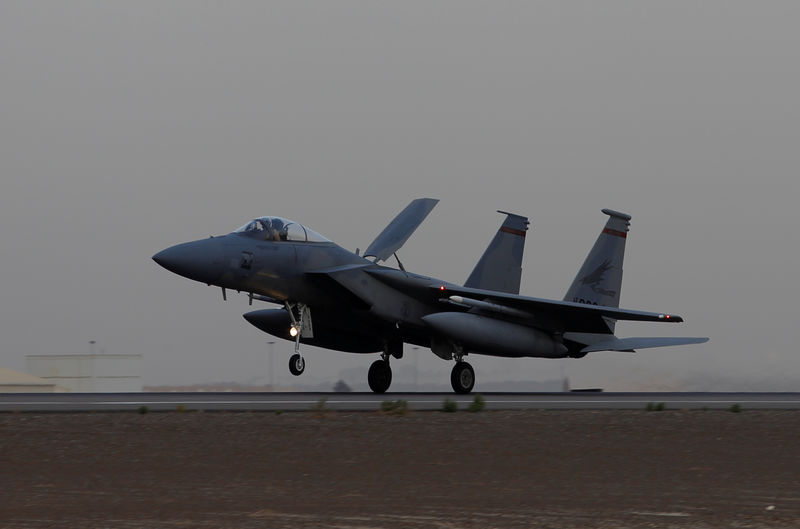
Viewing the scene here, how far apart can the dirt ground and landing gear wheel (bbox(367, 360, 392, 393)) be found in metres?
8.25

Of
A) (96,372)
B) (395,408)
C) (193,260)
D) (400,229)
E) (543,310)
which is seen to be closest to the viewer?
(395,408)

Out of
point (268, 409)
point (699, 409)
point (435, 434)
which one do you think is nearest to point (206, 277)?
point (268, 409)

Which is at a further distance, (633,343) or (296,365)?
(633,343)

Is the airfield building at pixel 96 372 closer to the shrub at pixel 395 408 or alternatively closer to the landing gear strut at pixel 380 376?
the landing gear strut at pixel 380 376

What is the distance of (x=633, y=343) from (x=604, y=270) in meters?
2.31

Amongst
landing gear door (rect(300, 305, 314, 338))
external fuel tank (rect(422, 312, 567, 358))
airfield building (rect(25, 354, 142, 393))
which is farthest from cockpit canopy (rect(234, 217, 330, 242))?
airfield building (rect(25, 354, 142, 393))

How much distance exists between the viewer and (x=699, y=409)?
17516mm

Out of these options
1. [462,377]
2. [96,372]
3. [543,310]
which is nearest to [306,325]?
[462,377]

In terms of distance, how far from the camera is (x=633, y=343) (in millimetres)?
26641

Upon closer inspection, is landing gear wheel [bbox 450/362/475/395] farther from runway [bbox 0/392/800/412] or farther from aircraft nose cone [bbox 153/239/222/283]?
aircraft nose cone [bbox 153/239/222/283]

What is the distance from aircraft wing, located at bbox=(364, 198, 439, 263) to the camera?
2508 cm

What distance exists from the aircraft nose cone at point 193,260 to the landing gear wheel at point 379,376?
4.98 meters

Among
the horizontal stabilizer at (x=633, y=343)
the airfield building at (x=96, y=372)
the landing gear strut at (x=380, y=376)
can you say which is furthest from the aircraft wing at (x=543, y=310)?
the airfield building at (x=96, y=372)

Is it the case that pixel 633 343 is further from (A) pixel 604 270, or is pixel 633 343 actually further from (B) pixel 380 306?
(B) pixel 380 306
